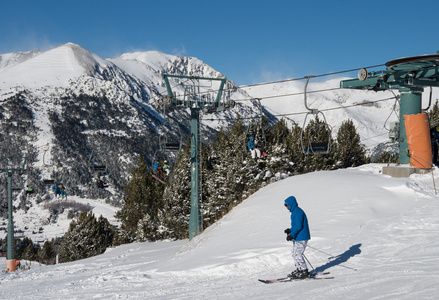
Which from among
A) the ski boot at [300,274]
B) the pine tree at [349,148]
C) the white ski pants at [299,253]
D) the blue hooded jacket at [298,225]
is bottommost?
the ski boot at [300,274]

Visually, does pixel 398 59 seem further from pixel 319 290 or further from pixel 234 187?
pixel 234 187

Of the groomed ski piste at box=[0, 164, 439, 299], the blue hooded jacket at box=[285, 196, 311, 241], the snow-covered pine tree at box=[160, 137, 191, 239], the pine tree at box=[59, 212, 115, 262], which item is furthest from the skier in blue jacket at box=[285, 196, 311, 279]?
the pine tree at box=[59, 212, 115, 262]

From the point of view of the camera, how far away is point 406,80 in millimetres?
20969

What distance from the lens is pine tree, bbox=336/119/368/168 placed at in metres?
49.9

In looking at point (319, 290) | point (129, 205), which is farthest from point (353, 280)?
point (129, 205)

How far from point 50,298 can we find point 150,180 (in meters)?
43.6

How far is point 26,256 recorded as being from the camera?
100062mm

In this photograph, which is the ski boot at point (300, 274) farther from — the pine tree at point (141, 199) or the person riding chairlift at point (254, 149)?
the pine tree at point (141, 199)

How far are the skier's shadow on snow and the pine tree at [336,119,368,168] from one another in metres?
36.7

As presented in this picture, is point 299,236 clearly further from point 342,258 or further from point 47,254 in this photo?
point 47,254

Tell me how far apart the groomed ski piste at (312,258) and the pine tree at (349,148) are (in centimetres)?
2848

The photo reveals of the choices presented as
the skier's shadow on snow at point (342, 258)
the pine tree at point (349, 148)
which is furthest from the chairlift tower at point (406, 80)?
the pine tree at point (349, 148)

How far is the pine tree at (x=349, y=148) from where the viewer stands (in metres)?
49.9

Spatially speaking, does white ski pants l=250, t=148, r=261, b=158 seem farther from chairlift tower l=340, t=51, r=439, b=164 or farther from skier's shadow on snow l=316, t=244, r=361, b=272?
skier's shadow on snow l=316, t=244, r=361, b=272
